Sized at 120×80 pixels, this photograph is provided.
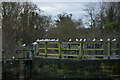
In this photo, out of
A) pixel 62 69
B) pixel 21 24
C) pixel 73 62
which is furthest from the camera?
pixel 21 24

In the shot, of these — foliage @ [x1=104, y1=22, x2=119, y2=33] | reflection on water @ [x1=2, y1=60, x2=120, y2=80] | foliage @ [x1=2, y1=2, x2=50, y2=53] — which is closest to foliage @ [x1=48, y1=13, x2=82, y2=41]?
foliage @ [x1=2, y1=2, x2=50, y2=53]

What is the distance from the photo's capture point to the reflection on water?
7.45 metres

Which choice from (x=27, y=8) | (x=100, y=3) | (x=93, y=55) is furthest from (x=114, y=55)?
(x=27, y=8)

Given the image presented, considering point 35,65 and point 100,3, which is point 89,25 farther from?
point 35,65

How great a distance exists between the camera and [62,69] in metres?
8.38

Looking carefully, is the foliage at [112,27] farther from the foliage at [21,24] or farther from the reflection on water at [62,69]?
the foliage at [21,24]

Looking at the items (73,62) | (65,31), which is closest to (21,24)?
(65,31)

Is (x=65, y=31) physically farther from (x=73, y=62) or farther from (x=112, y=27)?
(x=73, y=62)

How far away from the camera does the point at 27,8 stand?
13000 millimetres

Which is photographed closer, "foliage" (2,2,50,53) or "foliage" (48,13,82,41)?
"foliage" (2,2,50,53)

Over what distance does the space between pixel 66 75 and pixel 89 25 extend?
5.49 meters

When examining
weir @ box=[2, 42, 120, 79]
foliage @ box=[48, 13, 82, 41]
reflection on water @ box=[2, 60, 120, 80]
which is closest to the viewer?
weir @ box=[2, 42, 120, 79]

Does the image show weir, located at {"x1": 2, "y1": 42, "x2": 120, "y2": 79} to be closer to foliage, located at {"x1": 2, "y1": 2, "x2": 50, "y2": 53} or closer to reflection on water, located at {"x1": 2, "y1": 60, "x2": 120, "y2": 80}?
reflection on water, located at {"x1": 2, "y1": 60, "x2": 120, "y2": 80}

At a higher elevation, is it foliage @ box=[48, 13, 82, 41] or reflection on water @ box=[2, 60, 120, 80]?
foliage @ box=[48, 13, 82, 41]
